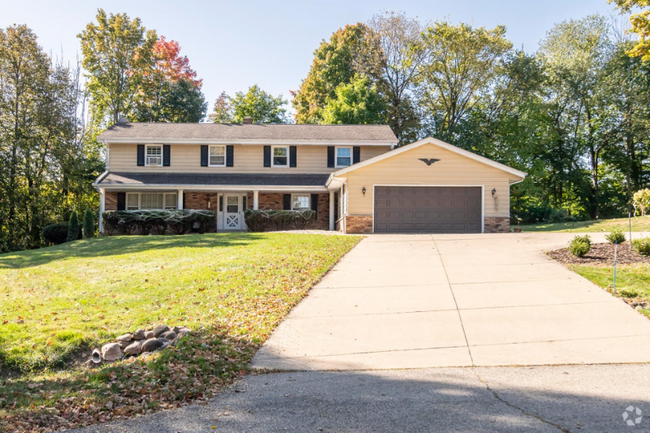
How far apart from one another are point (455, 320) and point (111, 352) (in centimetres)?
502

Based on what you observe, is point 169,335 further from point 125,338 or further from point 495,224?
point 495,224

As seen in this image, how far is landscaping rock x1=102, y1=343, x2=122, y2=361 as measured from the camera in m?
6.87

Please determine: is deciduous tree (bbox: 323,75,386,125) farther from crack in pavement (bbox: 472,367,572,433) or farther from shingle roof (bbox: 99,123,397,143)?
crack in pavement (bbox: 472,367,572,433)

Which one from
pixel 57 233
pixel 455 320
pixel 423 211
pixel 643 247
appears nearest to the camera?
pixel 455 320

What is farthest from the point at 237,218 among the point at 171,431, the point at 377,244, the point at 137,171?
the point at 171,431

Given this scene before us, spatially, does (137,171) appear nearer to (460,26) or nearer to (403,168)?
(403,168)

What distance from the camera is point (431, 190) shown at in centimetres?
2084

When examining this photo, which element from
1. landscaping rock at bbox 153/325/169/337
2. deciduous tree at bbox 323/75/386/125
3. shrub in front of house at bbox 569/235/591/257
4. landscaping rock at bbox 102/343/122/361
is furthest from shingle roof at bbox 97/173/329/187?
landscaping rock at bbox 102/343/122/361

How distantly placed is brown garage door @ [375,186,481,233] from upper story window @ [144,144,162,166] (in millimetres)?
11742

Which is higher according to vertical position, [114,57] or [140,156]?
[114,57]

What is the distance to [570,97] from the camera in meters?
33.7

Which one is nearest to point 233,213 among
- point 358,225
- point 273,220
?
point 273,220

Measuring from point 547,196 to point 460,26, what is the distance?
43.4 ft

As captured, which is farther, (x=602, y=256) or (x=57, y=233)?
(x=57, y=233)
